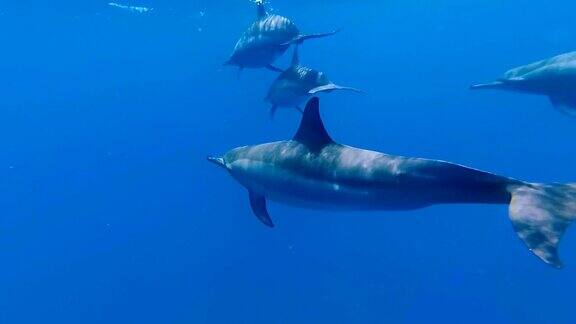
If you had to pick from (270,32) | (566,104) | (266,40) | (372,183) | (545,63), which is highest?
(270,32)

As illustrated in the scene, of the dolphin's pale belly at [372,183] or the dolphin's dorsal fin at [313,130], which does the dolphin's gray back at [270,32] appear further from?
the dolphin's dorsal fin at [313,130]

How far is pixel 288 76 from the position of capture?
13.8 m

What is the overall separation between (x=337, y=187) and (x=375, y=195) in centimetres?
57

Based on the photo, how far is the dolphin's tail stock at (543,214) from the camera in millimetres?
4406

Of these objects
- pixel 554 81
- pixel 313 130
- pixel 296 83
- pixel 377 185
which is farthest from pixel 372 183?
Answer: pixel 296 83

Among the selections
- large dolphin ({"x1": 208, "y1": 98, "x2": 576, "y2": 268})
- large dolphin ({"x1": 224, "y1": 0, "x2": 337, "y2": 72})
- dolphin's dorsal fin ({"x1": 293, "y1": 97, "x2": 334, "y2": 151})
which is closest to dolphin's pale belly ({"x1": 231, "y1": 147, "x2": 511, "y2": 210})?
large dolphin ({"x1": 208, "y1": 98, "x2": 576, "y2": 268})

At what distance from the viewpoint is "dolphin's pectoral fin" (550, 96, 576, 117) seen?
1171 cm

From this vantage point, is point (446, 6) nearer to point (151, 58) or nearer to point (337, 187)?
point (151, 58)

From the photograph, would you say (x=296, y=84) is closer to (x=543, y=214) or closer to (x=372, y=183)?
(x=372, y=183)

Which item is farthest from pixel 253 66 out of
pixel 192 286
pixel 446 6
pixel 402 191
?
pixel 446 6

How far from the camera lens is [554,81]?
11867 mm

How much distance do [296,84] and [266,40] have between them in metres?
1.47

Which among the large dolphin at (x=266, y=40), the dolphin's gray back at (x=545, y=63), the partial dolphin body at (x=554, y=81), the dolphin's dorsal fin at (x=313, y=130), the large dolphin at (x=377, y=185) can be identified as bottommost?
the large dolphin at (x=377, y=185)

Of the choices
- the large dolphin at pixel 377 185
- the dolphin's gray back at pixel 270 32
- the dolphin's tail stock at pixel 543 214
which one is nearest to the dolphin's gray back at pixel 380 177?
the large dolphin at pixel 377 185
